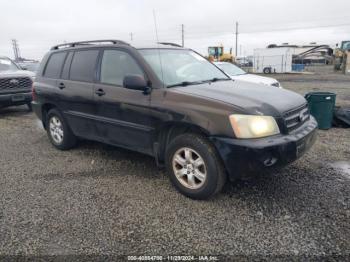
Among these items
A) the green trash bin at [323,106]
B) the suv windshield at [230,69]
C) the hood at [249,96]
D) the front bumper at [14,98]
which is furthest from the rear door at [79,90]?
the suv windshield at [230,69]

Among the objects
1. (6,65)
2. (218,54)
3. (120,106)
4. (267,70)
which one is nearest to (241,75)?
(120,106)

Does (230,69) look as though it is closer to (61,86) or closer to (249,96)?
(61,86)

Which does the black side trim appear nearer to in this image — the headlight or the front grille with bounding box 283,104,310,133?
the headlight

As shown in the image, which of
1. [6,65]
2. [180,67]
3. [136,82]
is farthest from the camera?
[6,65]

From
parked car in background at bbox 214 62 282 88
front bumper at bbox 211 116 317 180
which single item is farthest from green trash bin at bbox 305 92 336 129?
front bumper at bbox 211 116 317 180

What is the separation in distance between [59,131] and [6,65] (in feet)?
20.8

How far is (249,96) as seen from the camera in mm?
3494

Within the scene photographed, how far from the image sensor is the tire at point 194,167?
130 inches

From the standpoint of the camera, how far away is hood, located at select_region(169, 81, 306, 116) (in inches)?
128

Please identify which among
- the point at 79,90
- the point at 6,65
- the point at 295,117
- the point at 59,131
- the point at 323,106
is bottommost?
the point at 59,131

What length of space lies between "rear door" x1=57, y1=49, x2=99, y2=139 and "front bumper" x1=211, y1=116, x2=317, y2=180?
2218 mm

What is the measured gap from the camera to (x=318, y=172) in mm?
4301

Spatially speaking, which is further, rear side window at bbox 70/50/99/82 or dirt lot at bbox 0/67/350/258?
rear side window at bbox 70/50/99/82

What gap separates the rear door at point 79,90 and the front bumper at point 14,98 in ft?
15.4
